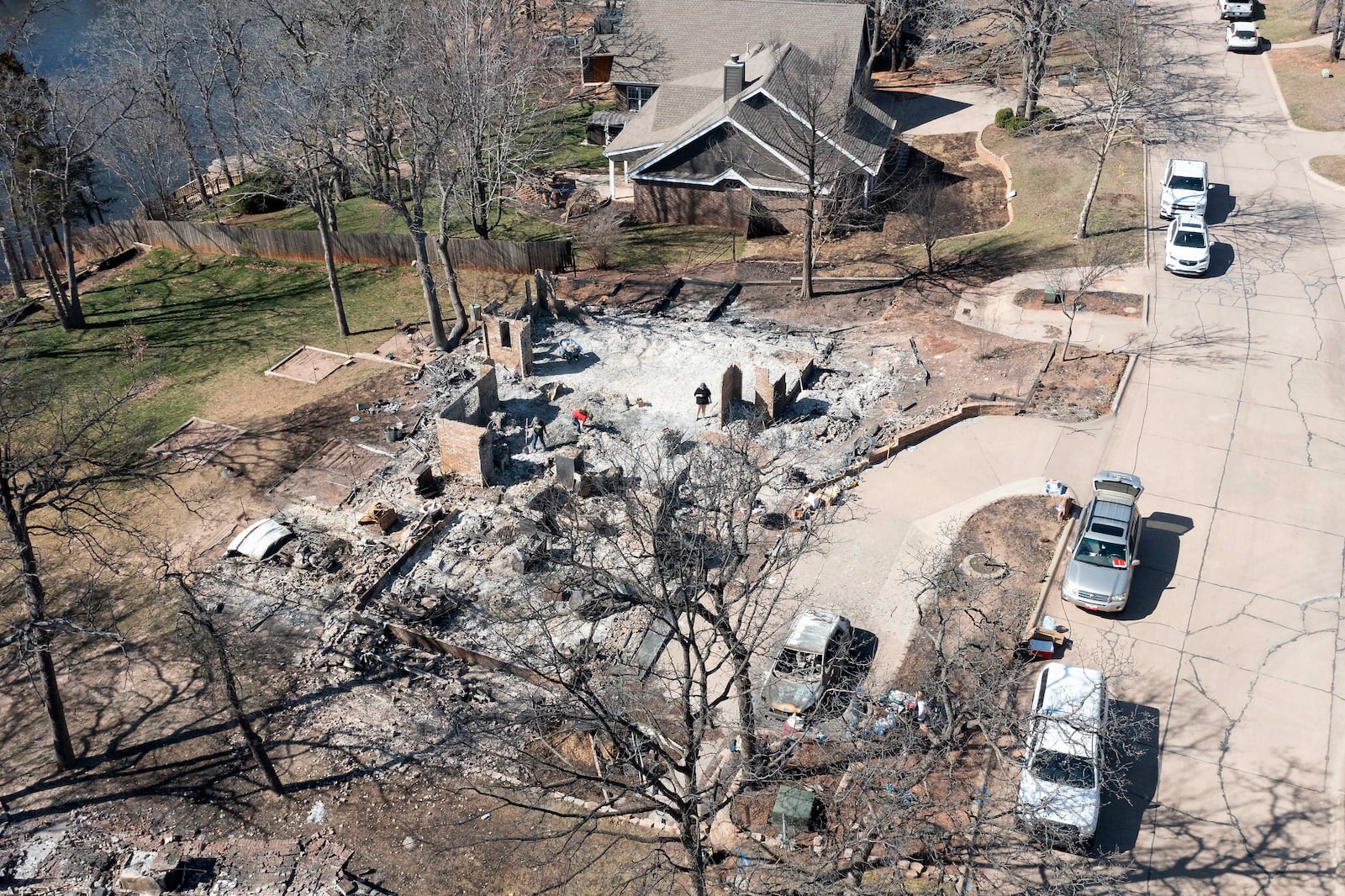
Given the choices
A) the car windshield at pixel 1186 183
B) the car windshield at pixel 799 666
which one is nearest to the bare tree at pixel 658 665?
the car windshield at pixel 799 666

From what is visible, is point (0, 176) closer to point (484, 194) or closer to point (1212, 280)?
point (484, 194)

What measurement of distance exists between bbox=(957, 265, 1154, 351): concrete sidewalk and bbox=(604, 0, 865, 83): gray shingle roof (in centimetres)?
1747

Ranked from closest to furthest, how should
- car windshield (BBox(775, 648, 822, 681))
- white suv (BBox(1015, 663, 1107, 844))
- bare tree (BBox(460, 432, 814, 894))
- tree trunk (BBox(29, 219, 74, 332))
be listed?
bare tree (BBox(460, 432, 814, 894)) → white suv (BBox(1015, 663, 1107, 844)) → car windshield (BBox(775, 648, 822, 681)) → tree trunk (BBox(29, 219, 74, 332))

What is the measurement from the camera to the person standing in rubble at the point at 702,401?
3114 cm

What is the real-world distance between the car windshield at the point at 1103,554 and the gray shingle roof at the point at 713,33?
31973 millimetres

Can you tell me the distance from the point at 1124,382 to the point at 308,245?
32.9 m

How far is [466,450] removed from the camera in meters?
29.2

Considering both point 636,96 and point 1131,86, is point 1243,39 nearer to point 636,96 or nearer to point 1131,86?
point 1131,86

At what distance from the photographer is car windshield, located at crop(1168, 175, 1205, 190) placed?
39.9 meters

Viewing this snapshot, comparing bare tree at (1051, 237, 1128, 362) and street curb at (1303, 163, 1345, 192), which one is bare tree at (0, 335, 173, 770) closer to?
bare tree at (1051, 237, 1128, 362)

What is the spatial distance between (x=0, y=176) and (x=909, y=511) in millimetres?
35046

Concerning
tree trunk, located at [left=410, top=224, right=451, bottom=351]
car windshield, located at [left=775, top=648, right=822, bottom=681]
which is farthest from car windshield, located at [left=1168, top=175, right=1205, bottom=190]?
tree trunk, located at [left=410, top=224, right=451, bottom=351]

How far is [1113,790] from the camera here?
19719 millimetres

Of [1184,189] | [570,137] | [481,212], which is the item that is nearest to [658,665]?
[481,212]
